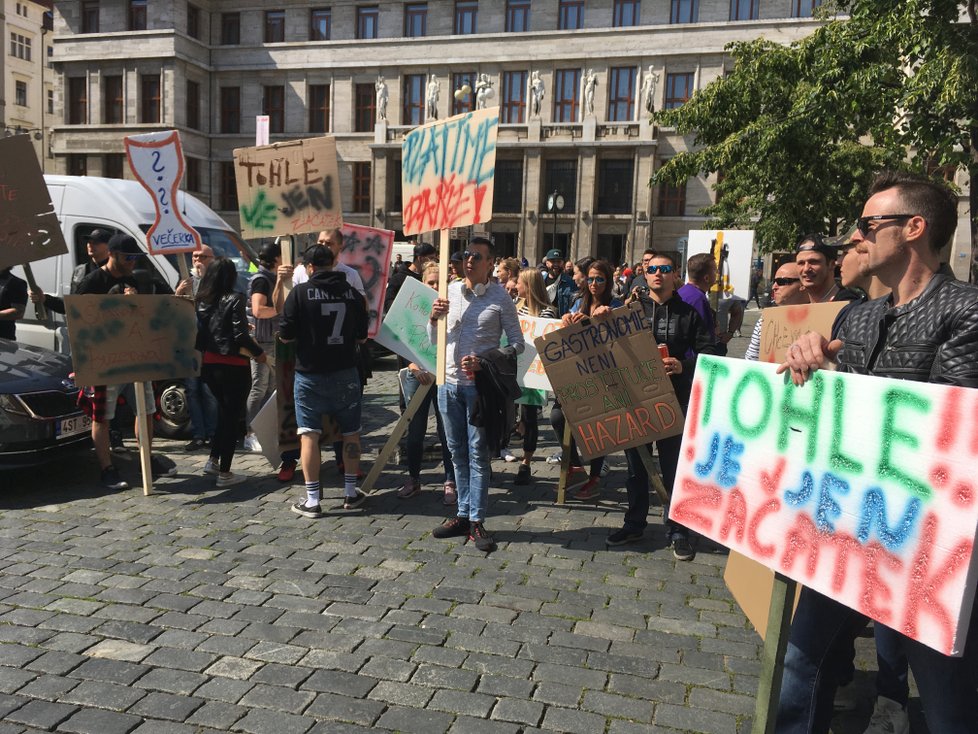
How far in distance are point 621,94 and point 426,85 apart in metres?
10.6

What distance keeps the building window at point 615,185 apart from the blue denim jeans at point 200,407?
122ft

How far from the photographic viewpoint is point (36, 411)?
243 inches

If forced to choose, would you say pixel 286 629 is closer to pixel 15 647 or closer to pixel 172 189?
pixel 15 647

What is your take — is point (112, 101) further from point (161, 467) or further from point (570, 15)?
point (161, 467)

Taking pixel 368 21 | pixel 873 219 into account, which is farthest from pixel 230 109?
pixel 873 219

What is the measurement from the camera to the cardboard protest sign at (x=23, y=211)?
6871 mm

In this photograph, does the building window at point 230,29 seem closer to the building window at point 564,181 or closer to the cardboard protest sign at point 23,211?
the building window at point 564,181

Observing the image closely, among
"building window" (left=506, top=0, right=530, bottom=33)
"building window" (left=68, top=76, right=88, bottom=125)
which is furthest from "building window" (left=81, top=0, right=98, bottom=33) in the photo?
"building window" (left=506, top=0, right=530, bottom=33)

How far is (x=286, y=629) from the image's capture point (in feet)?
12.8

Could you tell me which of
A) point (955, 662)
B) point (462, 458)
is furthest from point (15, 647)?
point (955, 662)

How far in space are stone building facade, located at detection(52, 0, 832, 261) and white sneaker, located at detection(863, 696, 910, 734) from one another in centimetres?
4017

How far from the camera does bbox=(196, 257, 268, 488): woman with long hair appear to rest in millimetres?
6516

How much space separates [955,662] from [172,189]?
681 centimetres

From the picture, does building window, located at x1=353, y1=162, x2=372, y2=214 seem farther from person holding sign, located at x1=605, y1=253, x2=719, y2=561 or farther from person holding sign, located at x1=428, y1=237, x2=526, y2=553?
person holding sign, located at x1=605, y1=253, x2=719, y2=561
